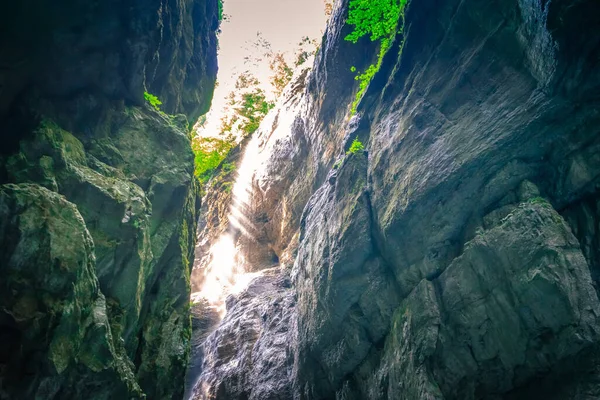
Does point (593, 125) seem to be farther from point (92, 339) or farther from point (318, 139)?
point (318, 139)

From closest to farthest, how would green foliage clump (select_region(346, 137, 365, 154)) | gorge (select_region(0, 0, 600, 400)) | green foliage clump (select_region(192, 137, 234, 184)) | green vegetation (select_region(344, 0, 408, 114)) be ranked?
gorge (select_region(0, 0, 600, 400)) < green foliage clump (select_region(346, 137, 365, 154)) < green vegetation (select_region(344, 0, 408, 114)) < green foliage clump (select_region(192, 137, 234, 184))

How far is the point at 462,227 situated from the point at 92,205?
7.78m

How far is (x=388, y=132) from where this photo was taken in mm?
10070

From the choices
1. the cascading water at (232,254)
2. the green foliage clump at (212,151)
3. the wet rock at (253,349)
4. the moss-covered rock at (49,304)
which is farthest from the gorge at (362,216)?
the green foliage clump at (212,151)

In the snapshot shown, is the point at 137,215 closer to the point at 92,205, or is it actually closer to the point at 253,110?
the point at 92,205

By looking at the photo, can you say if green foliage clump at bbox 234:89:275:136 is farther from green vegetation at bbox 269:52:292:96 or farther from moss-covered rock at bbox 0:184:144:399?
moss-covered rock at bbox 0:184:144:399

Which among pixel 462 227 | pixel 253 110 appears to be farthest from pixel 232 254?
pixel 462 227

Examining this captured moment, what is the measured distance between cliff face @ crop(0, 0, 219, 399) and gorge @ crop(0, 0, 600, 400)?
0.04m

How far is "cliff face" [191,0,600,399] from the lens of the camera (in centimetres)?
580

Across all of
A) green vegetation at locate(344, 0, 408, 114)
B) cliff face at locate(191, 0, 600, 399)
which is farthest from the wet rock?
green vegetation at locate(344, 0, 408, 114)

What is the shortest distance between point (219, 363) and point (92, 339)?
9.04m

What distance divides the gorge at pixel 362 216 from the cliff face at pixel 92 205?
1.4 inches

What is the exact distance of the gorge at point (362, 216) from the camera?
5.70m

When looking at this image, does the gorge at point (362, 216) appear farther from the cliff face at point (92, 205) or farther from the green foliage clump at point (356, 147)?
the green foliage clump at point (356, 147)
